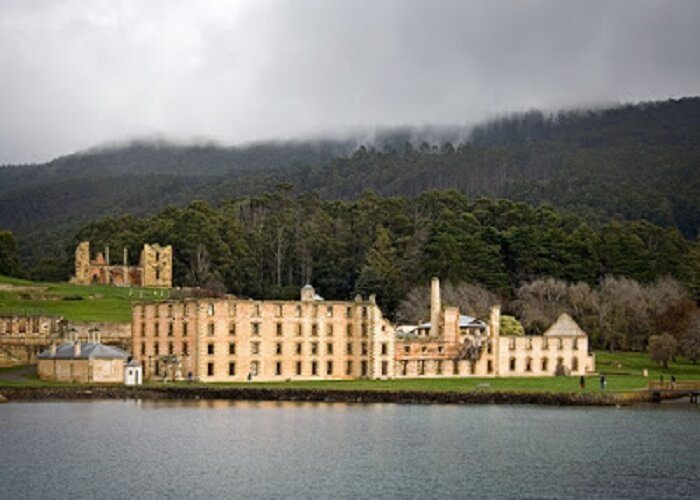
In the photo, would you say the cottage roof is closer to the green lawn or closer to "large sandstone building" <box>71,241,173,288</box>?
the green lawn

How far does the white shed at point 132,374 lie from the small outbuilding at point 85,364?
0.57 meters

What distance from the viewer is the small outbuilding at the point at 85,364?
344 feet

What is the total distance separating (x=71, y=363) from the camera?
105062 millimetres

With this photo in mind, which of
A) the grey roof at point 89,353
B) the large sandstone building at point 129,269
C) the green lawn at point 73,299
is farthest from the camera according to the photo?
the large sandstone building at point 129,269

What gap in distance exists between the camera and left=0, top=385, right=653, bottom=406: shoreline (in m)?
97.1

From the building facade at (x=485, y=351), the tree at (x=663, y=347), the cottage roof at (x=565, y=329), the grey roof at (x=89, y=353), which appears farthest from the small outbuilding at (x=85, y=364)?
the tree at (x=663, y=347)

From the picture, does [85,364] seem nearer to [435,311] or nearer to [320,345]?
[320,345]

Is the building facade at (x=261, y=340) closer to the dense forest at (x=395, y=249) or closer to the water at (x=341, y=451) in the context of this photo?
the water at (x=341, y=451)

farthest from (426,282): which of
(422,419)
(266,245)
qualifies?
(422,419)

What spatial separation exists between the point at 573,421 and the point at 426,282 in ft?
227

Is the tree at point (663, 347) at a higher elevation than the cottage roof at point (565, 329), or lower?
lower

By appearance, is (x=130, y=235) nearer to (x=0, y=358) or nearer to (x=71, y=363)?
(x=0, y=358)

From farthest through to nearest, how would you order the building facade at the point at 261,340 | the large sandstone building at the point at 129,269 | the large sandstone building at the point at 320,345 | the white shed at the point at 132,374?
the large sandstone building at the point at 129,269, the large sandstone building at the point at 320,345, the building facade at the point at 261,340, the white shed at the point at 132,374

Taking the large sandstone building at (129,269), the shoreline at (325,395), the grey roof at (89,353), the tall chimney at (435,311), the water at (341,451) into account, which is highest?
the large sandstone building at (129,269)
